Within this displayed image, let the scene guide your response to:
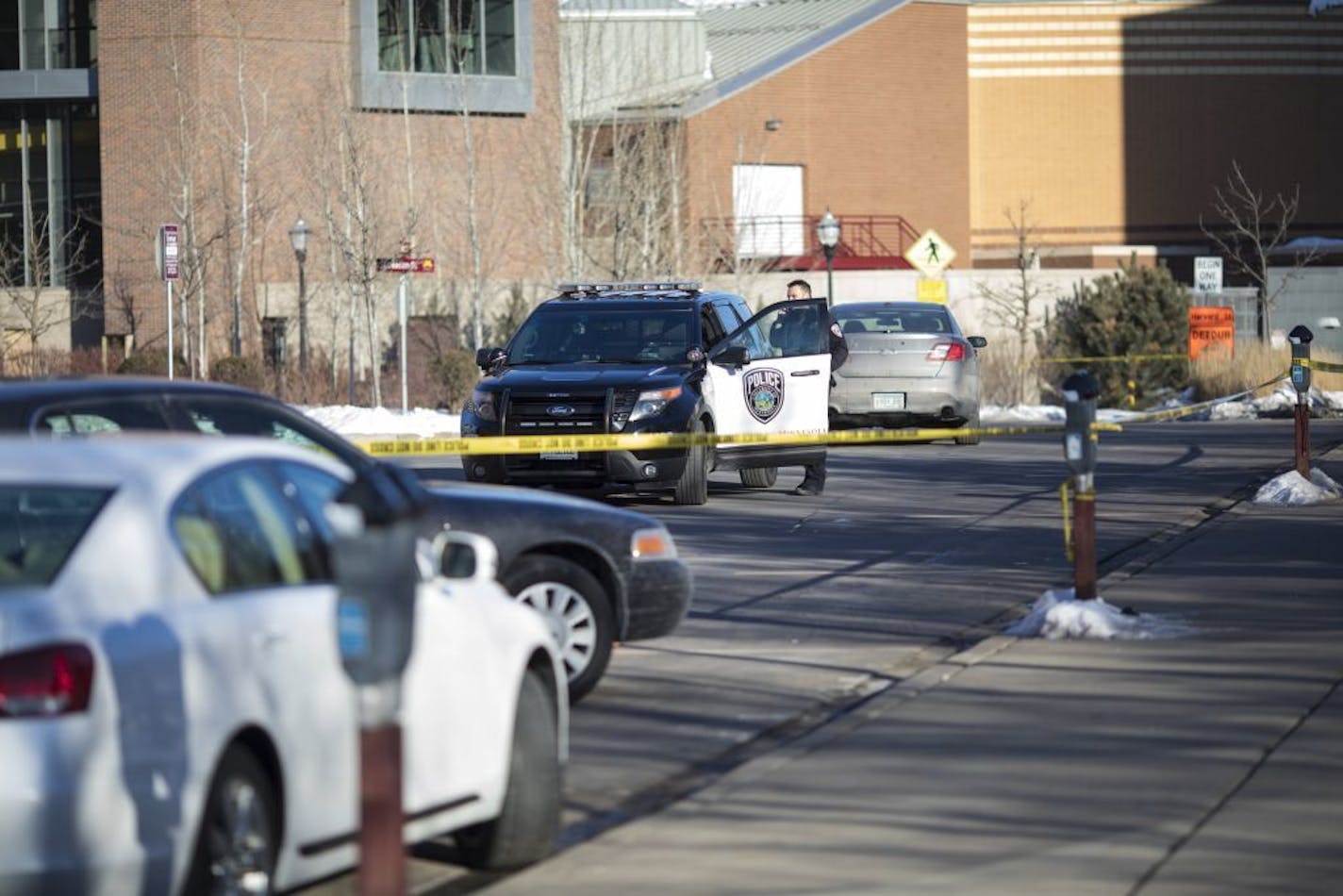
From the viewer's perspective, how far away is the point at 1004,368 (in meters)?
42.8

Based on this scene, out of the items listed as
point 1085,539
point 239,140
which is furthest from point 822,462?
point 239,140

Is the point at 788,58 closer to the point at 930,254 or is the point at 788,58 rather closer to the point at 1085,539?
the point at 930,254

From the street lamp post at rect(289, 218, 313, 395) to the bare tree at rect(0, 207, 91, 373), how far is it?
Result: 516cm

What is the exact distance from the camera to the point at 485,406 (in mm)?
19141

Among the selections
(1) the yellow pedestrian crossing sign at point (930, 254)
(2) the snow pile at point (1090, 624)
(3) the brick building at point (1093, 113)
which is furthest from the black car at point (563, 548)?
(3) the brick building at point (1093, 113)

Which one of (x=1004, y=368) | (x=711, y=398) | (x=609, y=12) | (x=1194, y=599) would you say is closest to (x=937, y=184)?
(x=609, y=12)

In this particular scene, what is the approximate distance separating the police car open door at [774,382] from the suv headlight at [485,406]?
1.95 metres

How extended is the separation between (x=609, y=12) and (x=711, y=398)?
1647 inches

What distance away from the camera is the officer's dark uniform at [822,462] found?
20.9 meters

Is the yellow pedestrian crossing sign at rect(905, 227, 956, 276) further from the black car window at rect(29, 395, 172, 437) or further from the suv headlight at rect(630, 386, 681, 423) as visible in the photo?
the black car window at rect(29, 395, 172, 437)

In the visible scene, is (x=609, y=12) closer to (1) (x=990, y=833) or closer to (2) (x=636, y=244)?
(2) (x=636, y=244)

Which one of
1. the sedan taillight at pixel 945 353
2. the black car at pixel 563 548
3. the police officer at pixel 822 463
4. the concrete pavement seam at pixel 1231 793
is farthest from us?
the sedan taillight at pixel 945 353

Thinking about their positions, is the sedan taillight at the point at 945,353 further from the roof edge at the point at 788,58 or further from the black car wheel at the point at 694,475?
the roof edge at the point at 788,58

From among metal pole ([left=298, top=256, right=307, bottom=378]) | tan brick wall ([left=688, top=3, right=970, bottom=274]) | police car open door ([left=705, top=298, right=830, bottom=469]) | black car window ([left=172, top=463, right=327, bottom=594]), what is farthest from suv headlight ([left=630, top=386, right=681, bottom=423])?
tan brick wall ([left=688, top=3, right=970, bottom=274])
